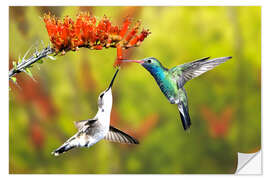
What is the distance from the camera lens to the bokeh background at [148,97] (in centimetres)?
278

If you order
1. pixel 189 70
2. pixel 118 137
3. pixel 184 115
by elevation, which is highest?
pixel 189 70

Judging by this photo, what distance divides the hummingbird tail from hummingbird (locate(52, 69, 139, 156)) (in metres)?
0.44

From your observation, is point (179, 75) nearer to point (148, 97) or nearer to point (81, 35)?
point (148, 97)

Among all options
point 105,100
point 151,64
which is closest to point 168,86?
point 151,64

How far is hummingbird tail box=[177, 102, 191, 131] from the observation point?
9.11 feet

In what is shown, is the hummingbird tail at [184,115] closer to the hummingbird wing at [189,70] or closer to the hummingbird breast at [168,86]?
the hummingbird breast at [168,86]

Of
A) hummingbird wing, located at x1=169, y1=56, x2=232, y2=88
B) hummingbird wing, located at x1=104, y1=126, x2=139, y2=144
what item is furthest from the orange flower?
hummingbird wing, located at x1=104, y1=126, x2=139, y2=144

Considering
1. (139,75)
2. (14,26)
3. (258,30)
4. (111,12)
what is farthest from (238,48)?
(14,26)

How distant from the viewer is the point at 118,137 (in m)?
2.76

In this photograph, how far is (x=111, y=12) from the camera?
9.15 feet

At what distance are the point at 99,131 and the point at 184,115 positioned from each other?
0.74m

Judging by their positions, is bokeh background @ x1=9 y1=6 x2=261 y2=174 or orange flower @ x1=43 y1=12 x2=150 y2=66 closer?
orange flower @ x1=43 y1=12 x2=150 y2=66

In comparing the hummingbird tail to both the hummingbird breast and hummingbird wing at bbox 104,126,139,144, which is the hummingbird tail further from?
hummingbird wing at bbox 104,126,139,144
